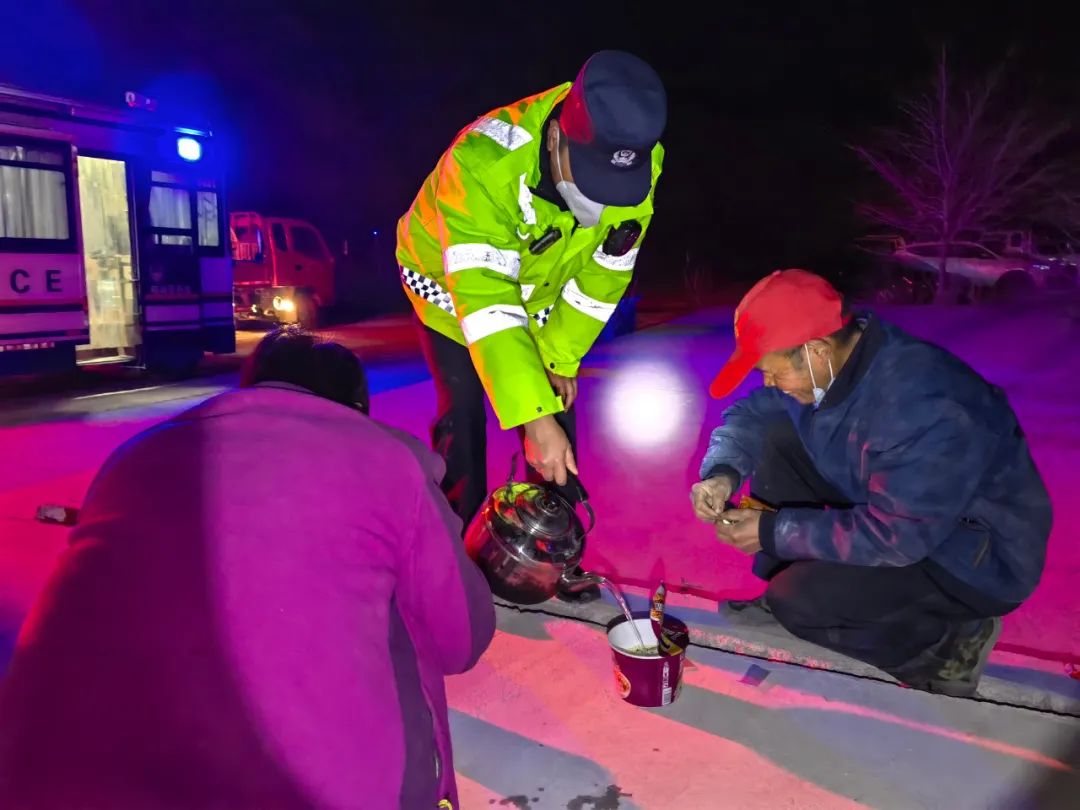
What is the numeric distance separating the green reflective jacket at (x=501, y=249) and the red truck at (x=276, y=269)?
13.2 meters

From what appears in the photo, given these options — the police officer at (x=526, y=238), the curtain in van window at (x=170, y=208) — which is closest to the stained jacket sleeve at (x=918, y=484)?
the police officer at (x=526, y=238)

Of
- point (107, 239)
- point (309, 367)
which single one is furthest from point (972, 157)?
point (309, 367)

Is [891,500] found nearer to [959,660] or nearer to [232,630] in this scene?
[959,660]

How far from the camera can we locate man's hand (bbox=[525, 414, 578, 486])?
2.48 m

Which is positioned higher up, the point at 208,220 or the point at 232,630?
the point at 208,220

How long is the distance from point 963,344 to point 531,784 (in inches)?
452

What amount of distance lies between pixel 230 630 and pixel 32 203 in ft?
28.9

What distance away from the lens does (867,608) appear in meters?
2.65

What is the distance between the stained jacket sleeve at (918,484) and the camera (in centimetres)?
228

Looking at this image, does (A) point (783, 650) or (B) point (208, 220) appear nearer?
(A) point (783, 650)

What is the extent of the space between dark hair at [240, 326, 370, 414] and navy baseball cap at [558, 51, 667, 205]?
3.58 ft

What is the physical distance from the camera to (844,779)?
225cm

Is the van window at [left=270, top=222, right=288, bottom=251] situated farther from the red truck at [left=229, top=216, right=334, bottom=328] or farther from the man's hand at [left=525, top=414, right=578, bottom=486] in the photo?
the man's hand at [left=525, top=414, right=578, bottom=486]

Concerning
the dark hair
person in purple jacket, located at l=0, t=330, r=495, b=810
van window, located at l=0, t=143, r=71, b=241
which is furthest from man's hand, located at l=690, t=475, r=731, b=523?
van window, located at l=0, t=143, r=71, b=241
